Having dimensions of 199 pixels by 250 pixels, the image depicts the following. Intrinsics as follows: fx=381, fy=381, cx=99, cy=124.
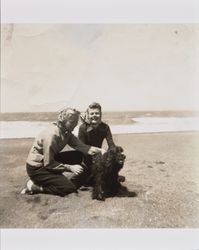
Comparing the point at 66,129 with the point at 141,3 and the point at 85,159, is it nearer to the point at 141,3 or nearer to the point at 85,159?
the point at 85,159

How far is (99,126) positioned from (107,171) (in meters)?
0.31

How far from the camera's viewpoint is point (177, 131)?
2648 mm

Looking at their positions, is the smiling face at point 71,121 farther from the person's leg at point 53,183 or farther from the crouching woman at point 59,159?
the person's leg at point 53,183

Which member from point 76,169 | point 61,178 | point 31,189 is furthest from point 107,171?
point 31,189

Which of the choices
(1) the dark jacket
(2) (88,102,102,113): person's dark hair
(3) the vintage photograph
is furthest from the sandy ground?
(2) (88,102,102,113): person's dark hair

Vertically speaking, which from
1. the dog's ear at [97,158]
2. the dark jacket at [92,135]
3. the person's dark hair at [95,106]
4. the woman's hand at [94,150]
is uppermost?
the person's dark hair at [95,106]

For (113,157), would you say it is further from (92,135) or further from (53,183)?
(53,183)

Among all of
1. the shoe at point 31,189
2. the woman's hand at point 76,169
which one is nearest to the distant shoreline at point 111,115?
the woman's hand at point 76,169

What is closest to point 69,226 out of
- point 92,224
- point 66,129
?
point 92,224

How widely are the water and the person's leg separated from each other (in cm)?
29

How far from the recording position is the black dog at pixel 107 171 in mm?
2430

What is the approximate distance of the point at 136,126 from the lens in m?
2.76

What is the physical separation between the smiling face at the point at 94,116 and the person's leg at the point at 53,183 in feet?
1.35

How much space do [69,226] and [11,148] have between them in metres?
0.69
